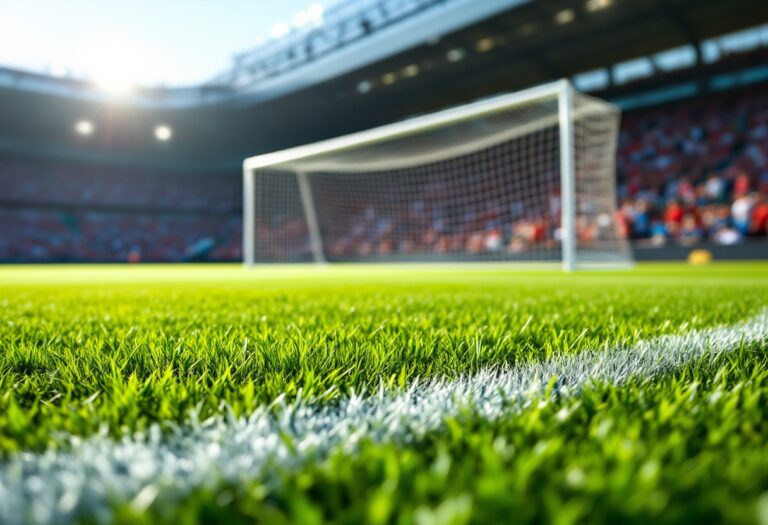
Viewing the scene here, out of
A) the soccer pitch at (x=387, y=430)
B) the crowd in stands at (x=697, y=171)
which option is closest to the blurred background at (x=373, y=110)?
the crowd in stands at (x=697, y=171)

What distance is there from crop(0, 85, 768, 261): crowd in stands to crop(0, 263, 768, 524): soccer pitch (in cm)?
1010

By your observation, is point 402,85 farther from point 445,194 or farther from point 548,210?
point 548,210

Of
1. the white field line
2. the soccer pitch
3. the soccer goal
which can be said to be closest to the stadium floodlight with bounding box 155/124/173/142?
the soccer goal

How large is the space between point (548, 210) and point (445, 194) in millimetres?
2688

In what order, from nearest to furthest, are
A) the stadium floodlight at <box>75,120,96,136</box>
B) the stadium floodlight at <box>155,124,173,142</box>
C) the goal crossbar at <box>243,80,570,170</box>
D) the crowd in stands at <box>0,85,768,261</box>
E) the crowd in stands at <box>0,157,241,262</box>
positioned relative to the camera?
1. the goal crossbar at <box>243,80,570,170</box>
2. the crowd in stands at <box>0,85,768,261</box>
3. the stadium floodlight at <box>75,120,96,136</box>
4. the crowd in stands at <box>0,157,241,262</box>
5. the stadium floodlight at <box>155,124,173,142</box>

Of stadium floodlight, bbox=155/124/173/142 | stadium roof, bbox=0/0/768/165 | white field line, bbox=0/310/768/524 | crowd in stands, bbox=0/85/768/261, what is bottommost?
white field line, bbox=0/310/768/524

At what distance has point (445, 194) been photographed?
15555 mm

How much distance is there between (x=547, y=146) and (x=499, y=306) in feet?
39.0

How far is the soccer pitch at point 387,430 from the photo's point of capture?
1.56 feet

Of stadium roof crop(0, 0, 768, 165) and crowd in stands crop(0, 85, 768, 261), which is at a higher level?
stadium roof crop(0, 0, 768, 165)

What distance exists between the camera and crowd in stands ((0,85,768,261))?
13.0 m

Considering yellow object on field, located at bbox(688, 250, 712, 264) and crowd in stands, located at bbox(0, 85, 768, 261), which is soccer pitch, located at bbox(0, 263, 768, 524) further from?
yellow object on field, located at bbox(688, 250, 712, 264)

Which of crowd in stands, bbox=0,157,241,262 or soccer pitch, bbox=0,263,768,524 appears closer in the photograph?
soccer pitch, bbox=0,263,768,524

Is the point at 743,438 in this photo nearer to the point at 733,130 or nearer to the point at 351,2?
the point at 733,130
